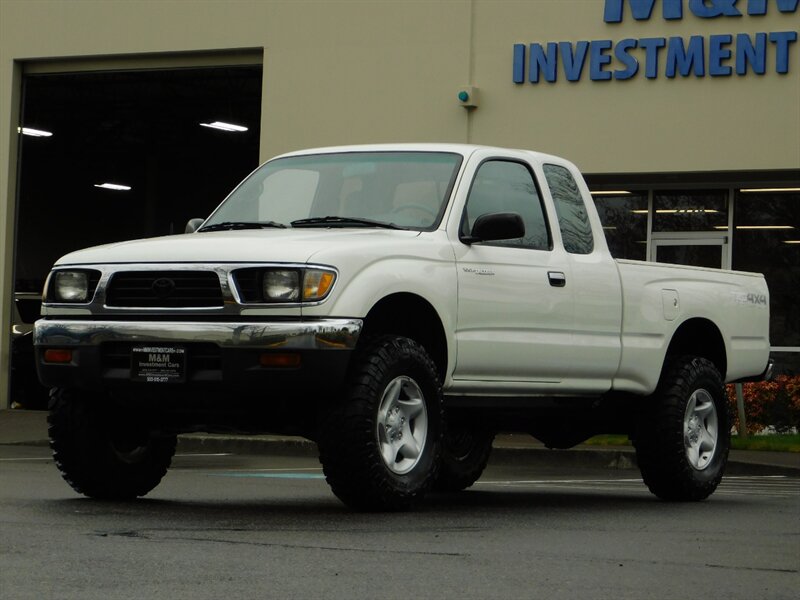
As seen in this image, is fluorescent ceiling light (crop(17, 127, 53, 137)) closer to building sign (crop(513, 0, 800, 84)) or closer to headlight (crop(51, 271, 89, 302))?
building sign (crop(513, 0, 800, 84))

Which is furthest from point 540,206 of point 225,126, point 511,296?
point 225,126

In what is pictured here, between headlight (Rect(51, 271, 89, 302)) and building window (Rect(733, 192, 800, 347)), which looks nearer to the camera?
headlight (Rect(51, 271, 89, 302))

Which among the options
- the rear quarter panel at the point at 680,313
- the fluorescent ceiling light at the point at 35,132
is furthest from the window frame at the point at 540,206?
the fluorescent ceiling light at the point at 35,132

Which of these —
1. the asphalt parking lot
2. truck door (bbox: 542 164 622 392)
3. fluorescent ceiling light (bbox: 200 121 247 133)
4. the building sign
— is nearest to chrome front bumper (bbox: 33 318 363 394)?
the asphalt parking lot

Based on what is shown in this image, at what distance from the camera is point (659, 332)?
35.5 ft

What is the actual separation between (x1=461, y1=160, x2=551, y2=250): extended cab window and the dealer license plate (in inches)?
81.1

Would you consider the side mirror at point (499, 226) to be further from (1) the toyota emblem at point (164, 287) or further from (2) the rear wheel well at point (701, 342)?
(2) the rear wheel well at point (701, 342)

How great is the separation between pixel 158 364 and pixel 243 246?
2.41ft

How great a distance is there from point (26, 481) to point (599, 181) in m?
11.2

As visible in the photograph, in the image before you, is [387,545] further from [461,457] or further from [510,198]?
[461,457]

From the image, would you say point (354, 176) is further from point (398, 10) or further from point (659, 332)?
point (398, 10)

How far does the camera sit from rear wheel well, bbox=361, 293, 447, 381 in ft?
29.0

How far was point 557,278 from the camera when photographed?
994cm

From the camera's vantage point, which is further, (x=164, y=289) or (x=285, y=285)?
(x=164, y=289)
